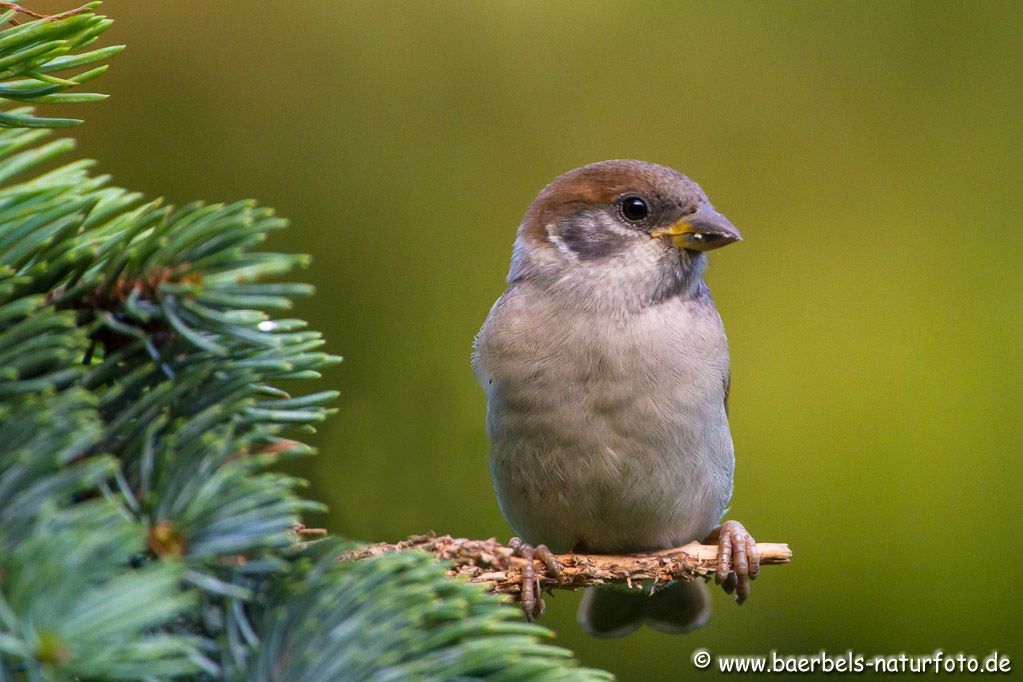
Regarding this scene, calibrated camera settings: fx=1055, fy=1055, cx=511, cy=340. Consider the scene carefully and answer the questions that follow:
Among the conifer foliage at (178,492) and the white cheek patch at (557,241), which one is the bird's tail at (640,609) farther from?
the conifer foliage at (178,492)

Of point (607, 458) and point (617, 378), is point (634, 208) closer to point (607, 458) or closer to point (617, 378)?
point (617, 378)

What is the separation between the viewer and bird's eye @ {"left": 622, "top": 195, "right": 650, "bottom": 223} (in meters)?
1.78

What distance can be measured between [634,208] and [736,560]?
2.03 feet

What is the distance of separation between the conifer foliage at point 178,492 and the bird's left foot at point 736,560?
0.87 meters

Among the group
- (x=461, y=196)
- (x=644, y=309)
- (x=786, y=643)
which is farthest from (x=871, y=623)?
(x=461, y=196)

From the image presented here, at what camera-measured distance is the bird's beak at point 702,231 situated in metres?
1.71

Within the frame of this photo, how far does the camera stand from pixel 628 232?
1.79m

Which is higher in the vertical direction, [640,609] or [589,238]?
[589,238]

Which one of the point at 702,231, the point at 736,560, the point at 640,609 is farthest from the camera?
the point at 640,609

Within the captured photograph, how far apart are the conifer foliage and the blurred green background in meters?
1.31

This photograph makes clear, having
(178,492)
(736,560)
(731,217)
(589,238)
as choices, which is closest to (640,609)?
(736,560)

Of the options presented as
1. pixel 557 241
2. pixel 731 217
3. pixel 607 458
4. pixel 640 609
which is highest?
pixel 731 217

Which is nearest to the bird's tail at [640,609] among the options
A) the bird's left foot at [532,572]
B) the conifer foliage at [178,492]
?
the bird's left foot at [532,572]

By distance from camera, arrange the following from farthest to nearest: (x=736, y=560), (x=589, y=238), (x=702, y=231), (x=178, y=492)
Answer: (x=589, y=238) → (x=702, y=231) → (x=736, y=560) → (x=178, y=492)
